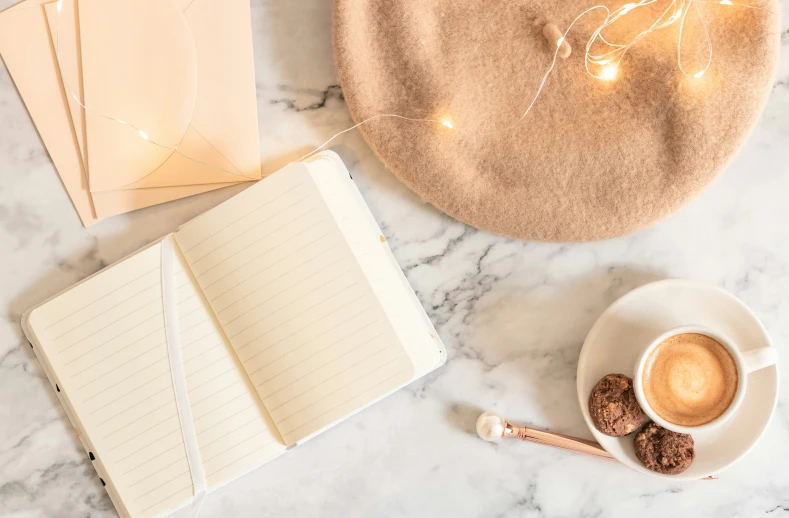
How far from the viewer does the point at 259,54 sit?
682 millimetres

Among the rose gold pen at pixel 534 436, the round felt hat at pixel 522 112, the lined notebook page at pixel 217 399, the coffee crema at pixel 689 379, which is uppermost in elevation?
the round felt hat at pixel 522 112

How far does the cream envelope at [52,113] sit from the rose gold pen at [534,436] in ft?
1.26

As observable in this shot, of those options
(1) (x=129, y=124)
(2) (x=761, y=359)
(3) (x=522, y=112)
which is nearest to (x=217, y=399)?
(1) (x=129, y=124)

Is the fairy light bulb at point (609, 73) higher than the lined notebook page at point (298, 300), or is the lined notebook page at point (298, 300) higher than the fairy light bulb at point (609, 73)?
the fairy light bulb at point (609, 73)

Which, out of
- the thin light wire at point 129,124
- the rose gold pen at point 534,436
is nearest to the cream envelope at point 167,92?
the thin light wire at point 129,124

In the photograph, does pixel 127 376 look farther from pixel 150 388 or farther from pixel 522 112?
pixel 522 112

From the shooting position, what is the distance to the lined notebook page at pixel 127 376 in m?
0.65

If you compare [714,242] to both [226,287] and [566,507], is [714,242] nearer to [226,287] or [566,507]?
[566,507]

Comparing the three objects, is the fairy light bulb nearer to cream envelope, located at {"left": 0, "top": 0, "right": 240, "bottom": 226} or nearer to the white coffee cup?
the white coffee cup

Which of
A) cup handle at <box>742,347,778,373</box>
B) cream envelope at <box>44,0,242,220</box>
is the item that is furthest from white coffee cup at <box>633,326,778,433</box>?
cream envelope at <box>44,0,242,220</box>

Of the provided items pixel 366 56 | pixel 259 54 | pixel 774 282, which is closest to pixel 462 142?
pixel 366 56

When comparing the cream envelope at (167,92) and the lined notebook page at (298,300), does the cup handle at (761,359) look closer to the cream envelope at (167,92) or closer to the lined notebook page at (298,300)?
the lined notebook page at (298,300)

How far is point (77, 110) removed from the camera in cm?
67

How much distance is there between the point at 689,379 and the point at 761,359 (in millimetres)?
66
